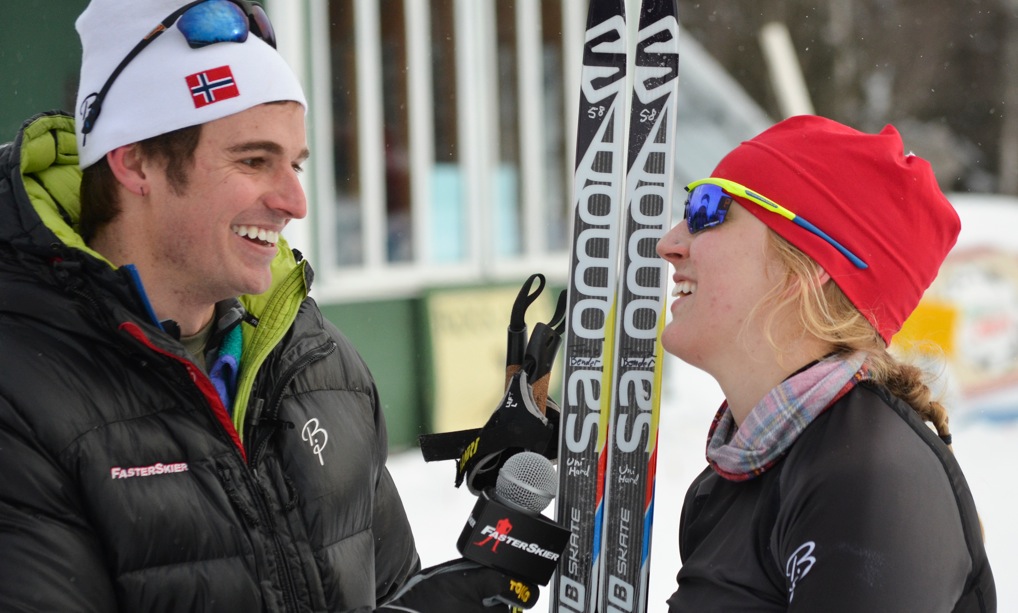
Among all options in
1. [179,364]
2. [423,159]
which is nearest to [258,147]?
[179,364]

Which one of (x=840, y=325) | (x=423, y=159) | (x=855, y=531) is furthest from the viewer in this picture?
(x=423, y=159)

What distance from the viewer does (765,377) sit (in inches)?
74.1

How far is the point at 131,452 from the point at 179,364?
0.53 feet

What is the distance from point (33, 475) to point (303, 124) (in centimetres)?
85

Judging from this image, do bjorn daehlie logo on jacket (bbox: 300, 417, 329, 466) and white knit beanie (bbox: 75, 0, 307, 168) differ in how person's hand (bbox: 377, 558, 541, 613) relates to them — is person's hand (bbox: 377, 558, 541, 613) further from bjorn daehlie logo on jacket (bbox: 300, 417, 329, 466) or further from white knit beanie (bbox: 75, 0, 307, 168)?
white knit beanie (bbox: 75, 0, 307, 168)

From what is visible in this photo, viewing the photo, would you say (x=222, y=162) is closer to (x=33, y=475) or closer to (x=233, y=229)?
(x=233, y=229)

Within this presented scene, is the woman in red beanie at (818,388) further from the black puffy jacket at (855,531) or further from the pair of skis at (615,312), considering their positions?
the pair of skis at (615,312)

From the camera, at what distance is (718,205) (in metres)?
1.95

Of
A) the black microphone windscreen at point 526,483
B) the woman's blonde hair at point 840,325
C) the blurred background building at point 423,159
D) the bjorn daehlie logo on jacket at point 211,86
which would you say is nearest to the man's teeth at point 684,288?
the woman's blonde hair at point 840,325

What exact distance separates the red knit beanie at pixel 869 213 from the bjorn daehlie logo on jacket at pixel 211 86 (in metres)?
0.99

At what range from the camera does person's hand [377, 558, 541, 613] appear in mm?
1983

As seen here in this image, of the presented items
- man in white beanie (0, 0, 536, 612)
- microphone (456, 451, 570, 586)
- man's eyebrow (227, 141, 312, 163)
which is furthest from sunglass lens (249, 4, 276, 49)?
microphone (456, 451, 570, 586)

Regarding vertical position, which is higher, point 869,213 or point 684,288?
point 869,213

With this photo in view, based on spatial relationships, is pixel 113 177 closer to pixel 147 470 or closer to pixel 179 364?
pixel 179 364
